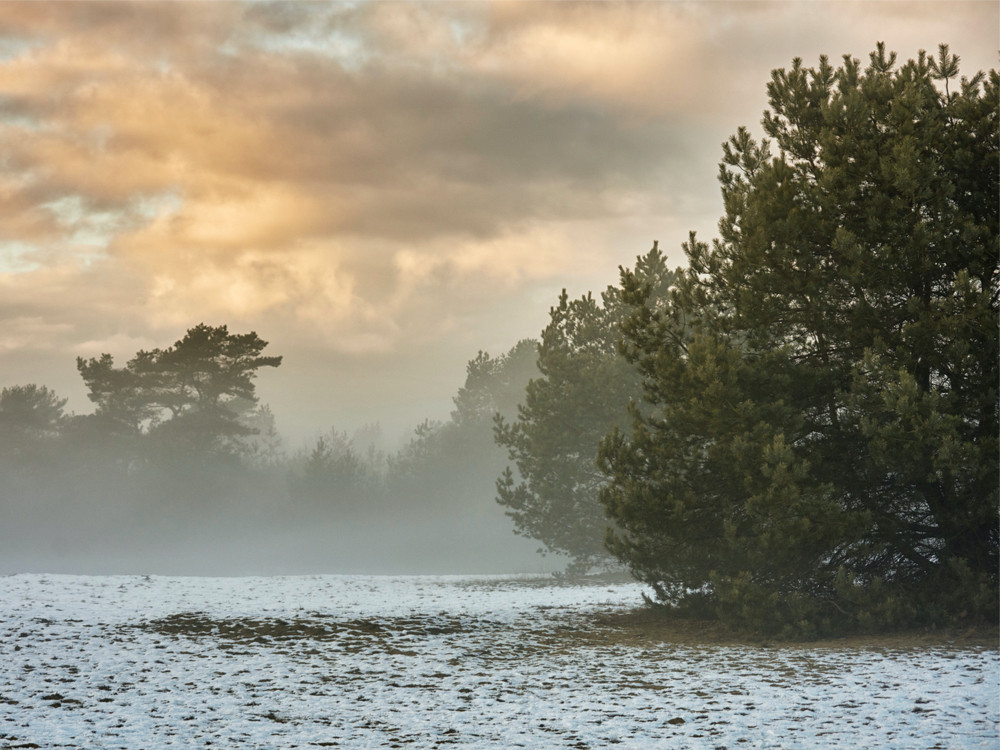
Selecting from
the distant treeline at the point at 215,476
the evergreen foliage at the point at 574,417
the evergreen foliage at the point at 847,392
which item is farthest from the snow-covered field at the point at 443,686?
the distant treeline at the point at 215,476

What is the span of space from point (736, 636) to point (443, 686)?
5007 millimetres

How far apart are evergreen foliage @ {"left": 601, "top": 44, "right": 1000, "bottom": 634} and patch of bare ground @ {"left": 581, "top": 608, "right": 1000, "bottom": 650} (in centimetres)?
26

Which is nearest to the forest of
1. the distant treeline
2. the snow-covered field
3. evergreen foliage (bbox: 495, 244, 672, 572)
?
the snow-covered field

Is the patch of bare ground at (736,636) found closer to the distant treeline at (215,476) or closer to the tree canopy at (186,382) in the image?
the distant treeline at (215,476)

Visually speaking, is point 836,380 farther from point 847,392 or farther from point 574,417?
point 574,417

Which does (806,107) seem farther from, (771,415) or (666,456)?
(666,456)

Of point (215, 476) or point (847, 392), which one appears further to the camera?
point (215, 476)

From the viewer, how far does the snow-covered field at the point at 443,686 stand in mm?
6484

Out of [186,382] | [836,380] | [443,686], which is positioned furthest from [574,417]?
[186,382]

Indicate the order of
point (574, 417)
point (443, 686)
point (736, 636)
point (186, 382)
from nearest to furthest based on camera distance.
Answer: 1. point (443, 686)
2. point (736, 636)
3. point (574, 417)
4. point (186, 382)

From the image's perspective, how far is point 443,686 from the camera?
8.45 metres

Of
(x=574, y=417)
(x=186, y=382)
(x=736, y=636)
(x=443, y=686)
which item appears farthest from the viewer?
(x=186, y=382)

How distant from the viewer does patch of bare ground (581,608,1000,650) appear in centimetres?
1018

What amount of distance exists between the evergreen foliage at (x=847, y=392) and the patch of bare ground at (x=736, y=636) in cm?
26
